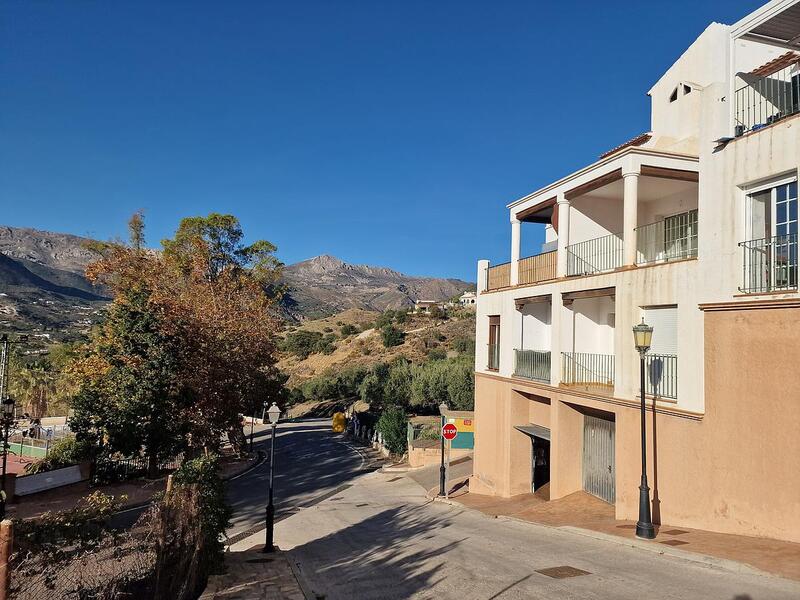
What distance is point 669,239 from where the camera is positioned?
15.1m

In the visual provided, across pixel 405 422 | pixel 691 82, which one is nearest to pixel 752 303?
pixel 691 82

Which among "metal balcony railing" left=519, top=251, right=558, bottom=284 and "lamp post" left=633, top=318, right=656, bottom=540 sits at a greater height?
"metal balcony railing" left=519, top=251, right=558, bottom=284

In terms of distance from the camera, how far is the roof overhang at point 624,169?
1409 centimetres

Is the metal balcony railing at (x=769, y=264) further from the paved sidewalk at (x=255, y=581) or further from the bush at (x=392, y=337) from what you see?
the bush at (x=392, y=337)

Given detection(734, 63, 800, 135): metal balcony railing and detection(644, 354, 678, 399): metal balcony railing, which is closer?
detection(734, 63, 800, 135): metal balcony railing

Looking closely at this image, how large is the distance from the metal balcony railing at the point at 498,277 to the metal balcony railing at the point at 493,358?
7.33ft

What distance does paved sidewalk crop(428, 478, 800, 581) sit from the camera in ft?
28.3

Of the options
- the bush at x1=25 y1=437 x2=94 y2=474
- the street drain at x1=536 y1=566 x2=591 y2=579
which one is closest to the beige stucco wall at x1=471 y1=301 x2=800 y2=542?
the street drain at x1=536 y1=566 x2=591 y2=579

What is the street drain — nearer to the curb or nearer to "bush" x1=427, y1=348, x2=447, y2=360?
the curb

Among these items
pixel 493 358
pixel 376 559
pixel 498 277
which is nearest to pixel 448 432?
pixel 493 358

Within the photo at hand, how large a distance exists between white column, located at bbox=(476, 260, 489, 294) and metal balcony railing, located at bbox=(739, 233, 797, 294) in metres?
11.8

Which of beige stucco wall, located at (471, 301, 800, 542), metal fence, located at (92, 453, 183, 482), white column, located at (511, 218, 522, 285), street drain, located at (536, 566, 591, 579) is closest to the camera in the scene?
street drain, located at (536, 566, 591, 579)

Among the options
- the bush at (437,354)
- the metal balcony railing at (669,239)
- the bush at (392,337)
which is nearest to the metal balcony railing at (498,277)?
the metal balcony railing at (669,239)

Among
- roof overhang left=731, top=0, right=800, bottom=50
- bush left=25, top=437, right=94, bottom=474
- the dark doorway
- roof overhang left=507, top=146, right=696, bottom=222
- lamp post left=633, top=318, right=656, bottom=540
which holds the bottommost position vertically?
bush left=25, top=437, right=94, bottom=474
